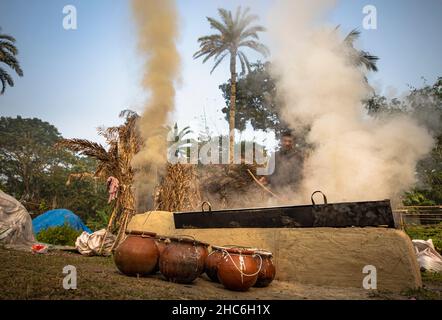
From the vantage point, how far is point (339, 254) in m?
5.17

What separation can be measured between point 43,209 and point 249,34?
59.4ft

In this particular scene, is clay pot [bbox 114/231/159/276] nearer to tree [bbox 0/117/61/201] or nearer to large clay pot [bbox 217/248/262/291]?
large clay pot [bbox 217/248/262/291]

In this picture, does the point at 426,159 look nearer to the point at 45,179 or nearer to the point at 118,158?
the point at 118,158

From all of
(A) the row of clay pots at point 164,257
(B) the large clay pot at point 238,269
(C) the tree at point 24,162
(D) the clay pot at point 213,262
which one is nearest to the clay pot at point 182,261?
(A) the row of clay pots at point 164,257

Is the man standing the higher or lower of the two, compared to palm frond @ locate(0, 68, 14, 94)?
lower

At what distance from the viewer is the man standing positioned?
339 inches

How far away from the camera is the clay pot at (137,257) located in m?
5.23

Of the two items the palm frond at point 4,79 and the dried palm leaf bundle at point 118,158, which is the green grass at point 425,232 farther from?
the palm frond at point 4,79

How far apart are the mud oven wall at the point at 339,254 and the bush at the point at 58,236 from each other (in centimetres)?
718

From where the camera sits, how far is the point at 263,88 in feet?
68.5

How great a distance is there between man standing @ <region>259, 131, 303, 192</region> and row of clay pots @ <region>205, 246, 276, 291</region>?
3807 mm

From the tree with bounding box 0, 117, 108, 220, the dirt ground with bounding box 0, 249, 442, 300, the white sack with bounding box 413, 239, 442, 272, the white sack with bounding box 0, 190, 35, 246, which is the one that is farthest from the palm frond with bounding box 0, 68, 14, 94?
the white sack with bounding box 413, 239, 442, 272

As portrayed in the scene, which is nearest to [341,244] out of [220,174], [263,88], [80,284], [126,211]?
[80,284]
